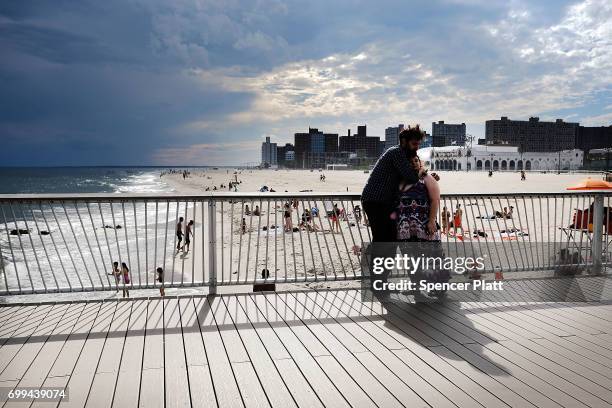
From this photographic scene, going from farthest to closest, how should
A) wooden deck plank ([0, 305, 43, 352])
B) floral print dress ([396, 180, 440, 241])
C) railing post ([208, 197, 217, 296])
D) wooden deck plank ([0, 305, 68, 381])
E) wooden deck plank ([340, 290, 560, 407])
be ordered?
railing post ([208, 197, 217, 296])
floral print dress ([396, 180, 440, 241])
wooden deck plank ([0, 305, 43, 352])
wooden deck plank ([0, 305, 68, 381])
wooden deck plank ([340, 290, 560, 407])

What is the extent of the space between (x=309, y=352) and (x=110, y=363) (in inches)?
60.6

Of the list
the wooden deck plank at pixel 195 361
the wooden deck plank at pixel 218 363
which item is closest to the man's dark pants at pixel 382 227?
the wooden deck plank at pixel 218 363

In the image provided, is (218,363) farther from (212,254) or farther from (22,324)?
(22,324)

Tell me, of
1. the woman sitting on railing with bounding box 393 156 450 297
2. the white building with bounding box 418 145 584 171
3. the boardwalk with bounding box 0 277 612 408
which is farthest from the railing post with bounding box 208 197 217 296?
the white building with bounding box 418 145 584 171

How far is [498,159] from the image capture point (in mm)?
144875

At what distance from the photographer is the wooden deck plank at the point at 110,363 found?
2789mm

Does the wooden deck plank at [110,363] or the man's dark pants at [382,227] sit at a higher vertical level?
the man's dark pants at [382,227]

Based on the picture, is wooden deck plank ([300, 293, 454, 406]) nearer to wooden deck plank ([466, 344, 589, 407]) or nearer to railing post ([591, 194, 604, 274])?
wooden deck plank ([466, 344, 589, 407])

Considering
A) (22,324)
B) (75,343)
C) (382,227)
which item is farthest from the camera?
(382,227)

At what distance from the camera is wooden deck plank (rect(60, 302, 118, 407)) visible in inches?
111

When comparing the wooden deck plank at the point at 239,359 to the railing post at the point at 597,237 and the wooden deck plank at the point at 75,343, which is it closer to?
the wooden deck plank at the point at 75,343

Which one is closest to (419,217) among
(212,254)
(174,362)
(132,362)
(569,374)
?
(569,374)

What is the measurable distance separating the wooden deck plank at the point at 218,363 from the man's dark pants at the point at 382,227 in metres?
1.91

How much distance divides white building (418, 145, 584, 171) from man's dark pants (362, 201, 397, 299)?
14373 centimetres
